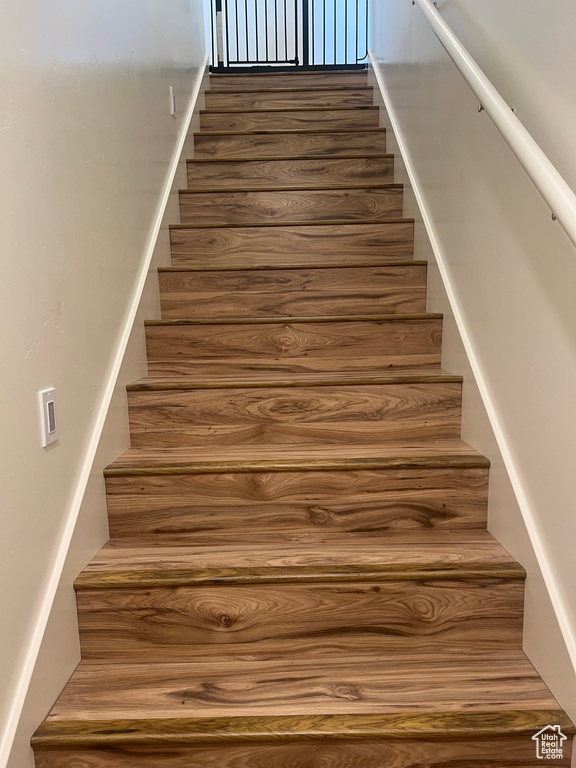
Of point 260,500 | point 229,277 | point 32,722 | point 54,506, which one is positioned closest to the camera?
point 32,722

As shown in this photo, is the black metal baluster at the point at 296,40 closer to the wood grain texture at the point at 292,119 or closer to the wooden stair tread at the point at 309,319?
the wood grain texture at the point at 292,119

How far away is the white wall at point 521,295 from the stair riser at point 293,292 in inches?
7.7

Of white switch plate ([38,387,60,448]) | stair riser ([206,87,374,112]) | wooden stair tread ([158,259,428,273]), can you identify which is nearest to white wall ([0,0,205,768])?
white switch plate ([38,387,60,448])

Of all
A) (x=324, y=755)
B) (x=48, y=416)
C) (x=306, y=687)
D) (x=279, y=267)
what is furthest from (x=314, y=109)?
(x=324, y=755)

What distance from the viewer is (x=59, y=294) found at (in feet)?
3.95

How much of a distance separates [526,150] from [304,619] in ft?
3.28

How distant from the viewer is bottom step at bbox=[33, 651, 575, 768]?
1.04m

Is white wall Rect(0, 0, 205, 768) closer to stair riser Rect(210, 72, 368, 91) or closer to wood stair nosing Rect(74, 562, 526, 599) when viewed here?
wood stair nosing Rect(74, 562, 526, 599)

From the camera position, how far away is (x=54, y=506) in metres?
1.17

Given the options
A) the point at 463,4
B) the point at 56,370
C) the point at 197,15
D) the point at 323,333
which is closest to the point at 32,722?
the point at 56,370

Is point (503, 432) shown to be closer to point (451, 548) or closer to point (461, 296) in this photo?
point (451, 548)

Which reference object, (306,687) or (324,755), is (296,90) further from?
(324,755)

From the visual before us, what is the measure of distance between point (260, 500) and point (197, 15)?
2940 millimetres

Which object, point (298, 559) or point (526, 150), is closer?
point (526, 150)
